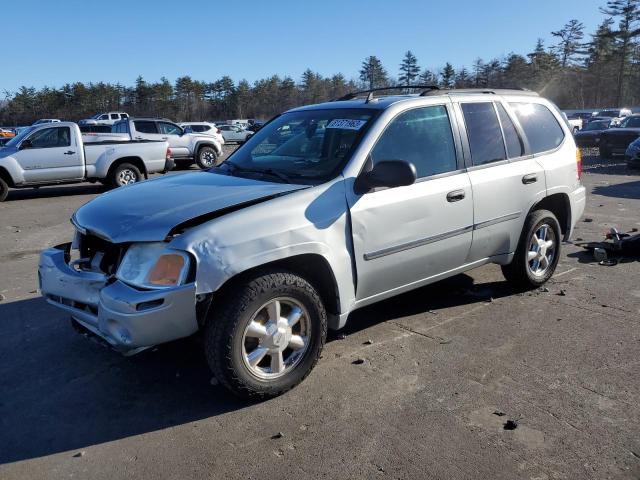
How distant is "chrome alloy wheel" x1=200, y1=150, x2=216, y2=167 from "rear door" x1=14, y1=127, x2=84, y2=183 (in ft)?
20.3

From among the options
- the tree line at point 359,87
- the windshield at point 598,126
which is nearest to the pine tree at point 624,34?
the tree line at point 359,87

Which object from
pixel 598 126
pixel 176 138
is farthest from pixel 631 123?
pixel 176 138

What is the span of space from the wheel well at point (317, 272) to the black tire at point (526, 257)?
224 cm

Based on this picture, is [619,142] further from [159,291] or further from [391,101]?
[159,291]

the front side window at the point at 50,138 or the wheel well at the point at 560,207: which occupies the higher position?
the front side window at the point at 50,138

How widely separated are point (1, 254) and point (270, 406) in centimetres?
589

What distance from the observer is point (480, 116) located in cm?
479

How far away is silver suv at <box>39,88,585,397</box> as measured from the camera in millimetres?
3201

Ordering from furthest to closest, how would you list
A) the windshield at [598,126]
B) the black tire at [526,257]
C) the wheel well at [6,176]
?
the windshield at [598,126]
the wheel well at [6,176]
the black tire at [526,257]

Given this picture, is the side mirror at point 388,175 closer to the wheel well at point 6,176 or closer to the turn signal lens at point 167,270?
the turn signal lens at point 167,270

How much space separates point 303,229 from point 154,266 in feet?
3.01

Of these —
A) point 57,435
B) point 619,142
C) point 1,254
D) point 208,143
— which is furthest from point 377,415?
point 619,142

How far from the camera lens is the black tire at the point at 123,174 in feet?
46.1

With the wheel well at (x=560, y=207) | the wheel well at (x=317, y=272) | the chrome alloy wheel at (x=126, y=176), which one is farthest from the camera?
the chrome alloy wheel at (x=126, y=176)
